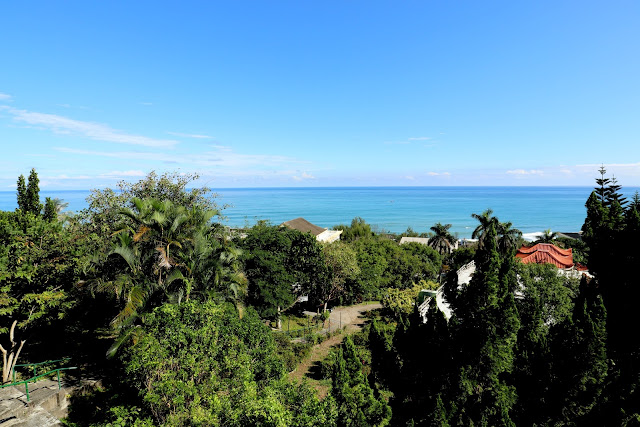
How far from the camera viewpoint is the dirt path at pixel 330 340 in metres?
19.1

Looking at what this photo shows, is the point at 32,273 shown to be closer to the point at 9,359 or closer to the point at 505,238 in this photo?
the point at 9,359

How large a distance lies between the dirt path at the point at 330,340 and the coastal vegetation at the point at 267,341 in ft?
16.5

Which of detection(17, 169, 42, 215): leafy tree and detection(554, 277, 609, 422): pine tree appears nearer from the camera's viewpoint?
detection(554, 277, 609, 422): pine tree

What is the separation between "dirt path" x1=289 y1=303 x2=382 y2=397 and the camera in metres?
19.1

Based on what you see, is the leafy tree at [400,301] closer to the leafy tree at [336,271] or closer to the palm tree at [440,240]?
the leafy tree at [336,271]

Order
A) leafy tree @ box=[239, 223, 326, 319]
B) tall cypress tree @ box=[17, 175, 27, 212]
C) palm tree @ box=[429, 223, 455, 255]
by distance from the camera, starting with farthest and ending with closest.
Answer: palm tree @ box=[429, 223, 455, 255] < tall cypress tree @ box=[17, 175, 27, 212] < leafy tree @ box=[239, 223, 326, 319]

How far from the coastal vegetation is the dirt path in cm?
502

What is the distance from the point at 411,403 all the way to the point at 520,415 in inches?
125

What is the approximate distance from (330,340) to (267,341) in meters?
13.5

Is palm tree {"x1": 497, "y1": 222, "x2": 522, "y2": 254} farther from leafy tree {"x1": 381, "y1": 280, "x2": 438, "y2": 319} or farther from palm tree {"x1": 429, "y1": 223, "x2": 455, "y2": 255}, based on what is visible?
palm tree {"x1": 429, "y1": 223, "x2": 455, "y2": 255}

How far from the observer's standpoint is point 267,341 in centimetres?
1170

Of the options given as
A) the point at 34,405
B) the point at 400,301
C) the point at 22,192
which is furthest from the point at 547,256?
the point at 22,192

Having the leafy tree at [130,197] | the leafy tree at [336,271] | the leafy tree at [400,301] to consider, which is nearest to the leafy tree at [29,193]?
the leafy tree at [130,197]

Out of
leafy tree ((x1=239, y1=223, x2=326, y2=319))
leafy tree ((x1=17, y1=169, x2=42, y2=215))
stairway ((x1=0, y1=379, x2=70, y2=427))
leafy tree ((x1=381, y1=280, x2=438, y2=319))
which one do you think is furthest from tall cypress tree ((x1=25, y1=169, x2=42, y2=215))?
leafy tree ((x1=381, y1=280, x2=438, y2=319))
